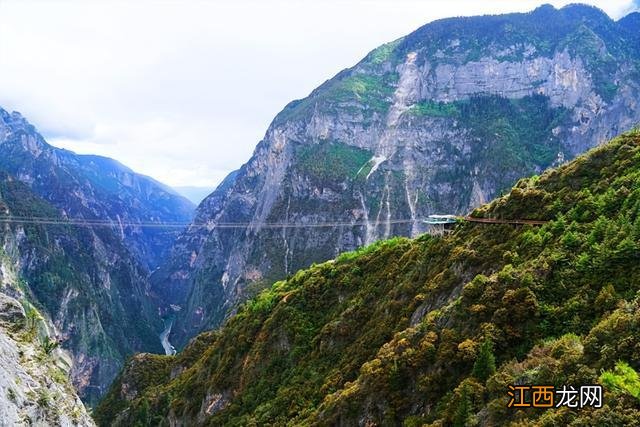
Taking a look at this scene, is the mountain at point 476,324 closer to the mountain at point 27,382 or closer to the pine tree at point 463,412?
the pine tree at point 463,412

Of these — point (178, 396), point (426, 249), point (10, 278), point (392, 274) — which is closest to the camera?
point (426, 249)

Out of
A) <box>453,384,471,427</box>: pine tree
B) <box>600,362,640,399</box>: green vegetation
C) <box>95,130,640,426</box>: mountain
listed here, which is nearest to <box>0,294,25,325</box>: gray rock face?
<box>95,130,640,426</box>: mountain

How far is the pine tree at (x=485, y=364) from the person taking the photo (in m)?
27.1

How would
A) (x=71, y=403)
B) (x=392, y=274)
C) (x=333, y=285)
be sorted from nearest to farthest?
(x=71, y=403) → (x=392, y=274) → (x=333, y=285)

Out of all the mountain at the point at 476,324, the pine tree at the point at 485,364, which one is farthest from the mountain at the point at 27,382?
the pine tree at the point at 485,364

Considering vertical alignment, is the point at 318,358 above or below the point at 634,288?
below

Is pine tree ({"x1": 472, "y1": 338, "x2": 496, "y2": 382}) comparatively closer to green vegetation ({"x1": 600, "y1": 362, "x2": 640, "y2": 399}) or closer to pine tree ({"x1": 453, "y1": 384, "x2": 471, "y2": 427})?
pine tree ({"x1": 453, "y1": 384, "x2": 471, "y2": 427})

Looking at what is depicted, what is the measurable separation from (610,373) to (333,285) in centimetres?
4242

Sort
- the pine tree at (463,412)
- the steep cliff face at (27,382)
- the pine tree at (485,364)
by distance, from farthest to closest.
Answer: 1. the steep cliff face at (27,382)
2. the pine tree at (485,364)
3. the pine tree at (463,412)

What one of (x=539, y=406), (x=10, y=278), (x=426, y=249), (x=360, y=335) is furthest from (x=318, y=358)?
(x=10, y=278)

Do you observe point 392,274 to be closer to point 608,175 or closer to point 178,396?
point 608,175

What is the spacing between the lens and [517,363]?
26297mm

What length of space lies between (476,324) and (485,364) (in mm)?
4112

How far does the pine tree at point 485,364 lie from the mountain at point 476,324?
0.07 metres
